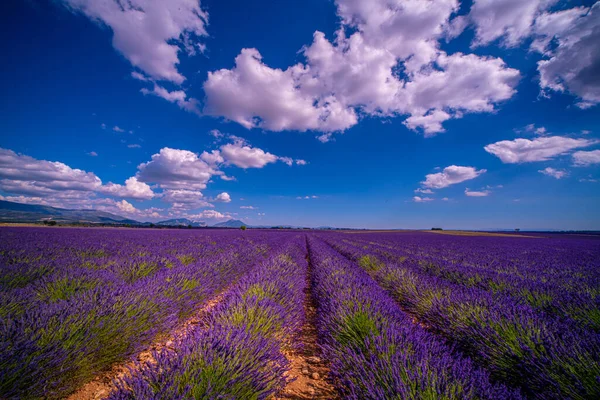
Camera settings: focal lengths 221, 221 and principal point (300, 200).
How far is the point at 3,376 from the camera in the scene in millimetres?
1391

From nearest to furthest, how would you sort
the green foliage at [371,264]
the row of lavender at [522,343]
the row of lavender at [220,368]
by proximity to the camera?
the row of lavender at [220,368]
the row of lavender at [522,343]
the green foliage at [371,264]

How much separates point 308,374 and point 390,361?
105 centimetres

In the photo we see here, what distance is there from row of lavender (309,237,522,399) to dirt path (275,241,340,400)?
192mm

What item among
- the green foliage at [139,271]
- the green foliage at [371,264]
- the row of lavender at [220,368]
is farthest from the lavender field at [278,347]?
the green foliage at [371,264]

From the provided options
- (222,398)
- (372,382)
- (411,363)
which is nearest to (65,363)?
(222,398)

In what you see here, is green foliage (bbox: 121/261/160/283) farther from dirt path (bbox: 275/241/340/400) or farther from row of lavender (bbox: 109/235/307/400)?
dirt path (bbox: 275/241/340/400)

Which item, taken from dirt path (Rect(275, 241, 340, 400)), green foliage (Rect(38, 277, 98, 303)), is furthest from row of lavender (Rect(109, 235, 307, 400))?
green foliage (Rect(38, 277, 98, 303))

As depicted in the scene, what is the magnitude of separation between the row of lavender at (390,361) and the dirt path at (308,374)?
19 centimetres

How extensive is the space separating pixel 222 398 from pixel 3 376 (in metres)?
1.38

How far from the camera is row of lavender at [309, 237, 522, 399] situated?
1498 mm

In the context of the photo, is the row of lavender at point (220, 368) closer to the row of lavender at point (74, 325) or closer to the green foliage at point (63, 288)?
the row of lavender at point (74, 325)

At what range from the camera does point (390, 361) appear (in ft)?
6.08

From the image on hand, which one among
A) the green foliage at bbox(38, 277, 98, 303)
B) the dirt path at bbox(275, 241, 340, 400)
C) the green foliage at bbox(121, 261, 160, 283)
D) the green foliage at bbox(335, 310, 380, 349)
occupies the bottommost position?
the dirt path at bbox(275, 241, 340, 400)

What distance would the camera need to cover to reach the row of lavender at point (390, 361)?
1.50m
